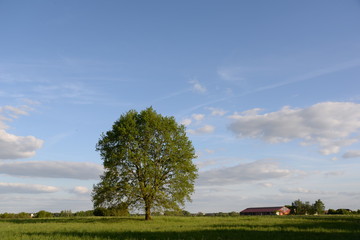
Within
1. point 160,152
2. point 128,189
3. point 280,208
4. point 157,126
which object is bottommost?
point 280,208

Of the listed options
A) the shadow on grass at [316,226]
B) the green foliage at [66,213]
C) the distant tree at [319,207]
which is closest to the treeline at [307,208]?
the distant tree at [319,207]

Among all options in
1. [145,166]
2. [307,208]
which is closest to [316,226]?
[145,166]

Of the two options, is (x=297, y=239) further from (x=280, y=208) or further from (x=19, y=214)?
(x=280, y=208)

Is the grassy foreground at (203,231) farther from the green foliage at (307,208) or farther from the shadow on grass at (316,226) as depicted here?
the green foliage at (307,208)

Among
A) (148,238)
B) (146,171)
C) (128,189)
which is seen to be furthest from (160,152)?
(148,238)

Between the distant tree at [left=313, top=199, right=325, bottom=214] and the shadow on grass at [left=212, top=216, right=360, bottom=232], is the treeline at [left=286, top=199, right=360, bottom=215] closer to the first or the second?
the distant tree at [left=313, top=199, right=325, bottom=214]

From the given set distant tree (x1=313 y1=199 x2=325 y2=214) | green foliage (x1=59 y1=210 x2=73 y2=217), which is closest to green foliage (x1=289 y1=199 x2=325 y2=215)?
distant tree (x1=313 y1=199 x2=325 y2=214)

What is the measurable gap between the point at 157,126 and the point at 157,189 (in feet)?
29.4

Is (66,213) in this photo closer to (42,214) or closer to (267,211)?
(42,214)

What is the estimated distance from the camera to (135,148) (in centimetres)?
4544

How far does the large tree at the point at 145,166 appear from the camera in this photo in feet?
147

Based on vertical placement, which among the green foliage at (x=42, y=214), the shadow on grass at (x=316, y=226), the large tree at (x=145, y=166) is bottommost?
the green foliage at (x=42, y=214)

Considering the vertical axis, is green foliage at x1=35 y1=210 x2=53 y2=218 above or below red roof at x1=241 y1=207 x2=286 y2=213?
above

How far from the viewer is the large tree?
4491 centimetres
